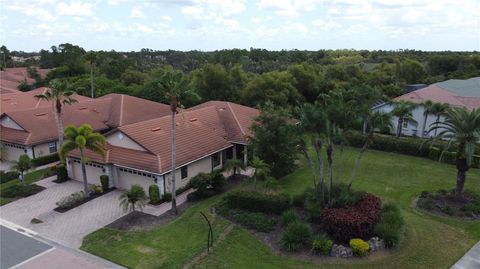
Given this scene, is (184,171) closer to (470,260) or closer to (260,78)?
(470,260)

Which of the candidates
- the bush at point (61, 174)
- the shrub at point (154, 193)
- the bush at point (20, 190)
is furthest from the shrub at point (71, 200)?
the shrub at point (154, 193)

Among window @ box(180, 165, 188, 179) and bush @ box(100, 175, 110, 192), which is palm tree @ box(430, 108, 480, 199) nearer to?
window @ box(180, 165, 188, 179)

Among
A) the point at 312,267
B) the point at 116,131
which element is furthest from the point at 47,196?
the point at 312,267

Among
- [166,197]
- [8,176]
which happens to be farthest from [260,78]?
[8,176]

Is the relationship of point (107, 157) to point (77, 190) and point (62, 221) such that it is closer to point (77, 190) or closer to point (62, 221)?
point (77, 190)

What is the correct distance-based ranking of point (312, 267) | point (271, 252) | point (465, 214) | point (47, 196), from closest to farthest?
point (312, 267) < point (271, 252) < point (465, 214) < point (47, 196)

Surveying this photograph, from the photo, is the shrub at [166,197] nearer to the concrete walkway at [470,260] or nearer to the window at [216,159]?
the window at [216,159]

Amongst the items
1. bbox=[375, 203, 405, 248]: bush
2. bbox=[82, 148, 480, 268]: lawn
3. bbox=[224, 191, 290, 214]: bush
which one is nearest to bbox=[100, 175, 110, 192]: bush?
bbox=[82, 148, 480, 268]: lawn
